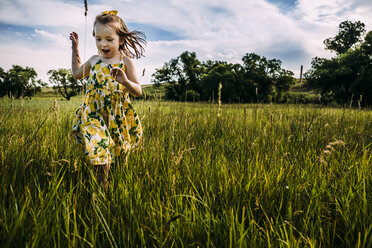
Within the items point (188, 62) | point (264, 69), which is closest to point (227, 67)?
point (264, 69)

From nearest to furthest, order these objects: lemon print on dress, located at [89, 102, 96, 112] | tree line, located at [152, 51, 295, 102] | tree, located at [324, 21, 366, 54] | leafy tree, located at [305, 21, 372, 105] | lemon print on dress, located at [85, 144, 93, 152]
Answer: lemon print on dress, located at [85, 144, 93, 152] < lemon print on dress, located at [89, 102, 96, 112] < leafy tree, located at [305, 21, 372, 105] < tree line, located at [152, 51, 295, 102] < tree, located at [324, 21, 366, 54]

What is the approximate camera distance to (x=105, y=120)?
79.4 inches

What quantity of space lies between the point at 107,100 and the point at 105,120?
200mm

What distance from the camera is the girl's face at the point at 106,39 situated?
6.49 feet

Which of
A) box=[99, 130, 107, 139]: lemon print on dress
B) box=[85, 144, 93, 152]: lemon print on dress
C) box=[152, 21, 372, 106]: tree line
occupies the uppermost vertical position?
Answer: box=[152, 21, 372, 106]: tree line

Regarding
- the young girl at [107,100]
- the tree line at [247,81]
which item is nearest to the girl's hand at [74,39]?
the young girl at [107,100]

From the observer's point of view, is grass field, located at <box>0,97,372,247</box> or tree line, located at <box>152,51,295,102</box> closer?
grass field, located at <box>0,97,372,247</box>

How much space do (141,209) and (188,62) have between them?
3656cm

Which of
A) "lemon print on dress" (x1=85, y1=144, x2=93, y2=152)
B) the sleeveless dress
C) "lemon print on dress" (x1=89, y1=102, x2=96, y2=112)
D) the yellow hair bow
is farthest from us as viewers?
the yellow hair bow

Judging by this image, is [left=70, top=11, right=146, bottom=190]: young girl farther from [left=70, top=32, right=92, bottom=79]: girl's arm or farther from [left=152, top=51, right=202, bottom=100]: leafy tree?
[left=152, top=51, right=202, bottom=100]: leafy tree

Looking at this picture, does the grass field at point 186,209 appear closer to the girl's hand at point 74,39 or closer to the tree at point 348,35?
the girl's hand at point 74,39

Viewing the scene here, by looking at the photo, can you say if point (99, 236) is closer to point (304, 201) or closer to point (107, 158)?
point (107, 158)

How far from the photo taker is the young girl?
5.81ft

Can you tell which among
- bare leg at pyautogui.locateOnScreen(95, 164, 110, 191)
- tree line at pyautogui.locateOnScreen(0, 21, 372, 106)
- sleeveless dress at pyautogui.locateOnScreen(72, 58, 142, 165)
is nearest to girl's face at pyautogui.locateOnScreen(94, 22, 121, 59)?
sleeveless dress at pyautogui.locateOnScreen(72, 58, 142, 165)
